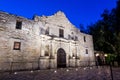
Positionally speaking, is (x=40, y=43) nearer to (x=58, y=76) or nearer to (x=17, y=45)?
(x=17, y=45)

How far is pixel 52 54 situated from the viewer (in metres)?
15.5

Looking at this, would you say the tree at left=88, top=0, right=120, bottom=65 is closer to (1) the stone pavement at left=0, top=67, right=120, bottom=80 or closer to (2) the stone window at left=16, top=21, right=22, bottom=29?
(1) the stone pavement at left=0, top=67, right=120, bottom=80

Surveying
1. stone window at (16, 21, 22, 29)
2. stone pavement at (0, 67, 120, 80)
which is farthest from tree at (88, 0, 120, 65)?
stone window at (16, 21, 22, 29)

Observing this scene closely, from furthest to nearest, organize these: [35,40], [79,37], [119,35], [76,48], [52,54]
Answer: [119,35]
[79,37]
[76,48]
[52,54]
[35,40]

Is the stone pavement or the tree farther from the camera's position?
the tree

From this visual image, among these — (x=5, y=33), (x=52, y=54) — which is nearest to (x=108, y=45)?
(x=52, y=54)

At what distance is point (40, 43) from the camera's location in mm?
14773

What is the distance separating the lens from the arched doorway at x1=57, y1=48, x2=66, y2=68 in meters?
16.3

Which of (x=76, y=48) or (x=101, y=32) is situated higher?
(x=101, y=32)

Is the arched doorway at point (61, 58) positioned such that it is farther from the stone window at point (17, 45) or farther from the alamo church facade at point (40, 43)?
the stone window at point (17, 45)

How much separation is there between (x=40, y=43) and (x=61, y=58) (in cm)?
427

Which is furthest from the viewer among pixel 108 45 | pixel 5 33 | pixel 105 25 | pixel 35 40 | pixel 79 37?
pixel 105 25

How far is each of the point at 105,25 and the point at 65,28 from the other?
1435 centimetres

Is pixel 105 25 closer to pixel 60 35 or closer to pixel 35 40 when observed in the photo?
pixel 60 35
